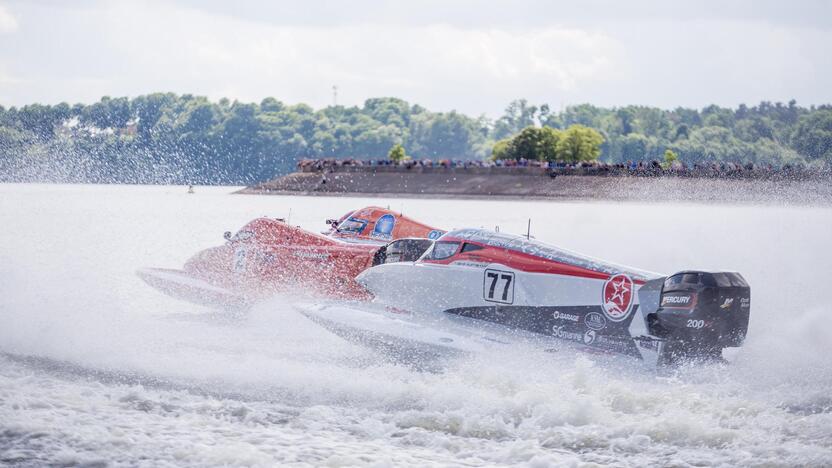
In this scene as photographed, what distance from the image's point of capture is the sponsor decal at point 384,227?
24875 millimetres

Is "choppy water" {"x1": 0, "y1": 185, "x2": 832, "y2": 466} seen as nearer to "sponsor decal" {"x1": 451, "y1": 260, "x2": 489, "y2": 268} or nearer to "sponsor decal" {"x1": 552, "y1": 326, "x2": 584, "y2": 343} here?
"sponsor decal" {"x1": 552, "y1": 326, "x2": 584, "y2": 343}

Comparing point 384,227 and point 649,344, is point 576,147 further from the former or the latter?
point 649,344

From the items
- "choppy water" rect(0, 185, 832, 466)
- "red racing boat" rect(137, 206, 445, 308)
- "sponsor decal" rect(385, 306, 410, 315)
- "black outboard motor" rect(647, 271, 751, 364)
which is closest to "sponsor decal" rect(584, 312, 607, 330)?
"choppy water" rect(0, 185, 832, 466)

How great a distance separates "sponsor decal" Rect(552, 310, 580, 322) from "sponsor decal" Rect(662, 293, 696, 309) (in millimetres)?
1305

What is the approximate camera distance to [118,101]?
395 ft

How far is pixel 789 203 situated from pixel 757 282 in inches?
2373

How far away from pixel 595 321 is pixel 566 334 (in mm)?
487

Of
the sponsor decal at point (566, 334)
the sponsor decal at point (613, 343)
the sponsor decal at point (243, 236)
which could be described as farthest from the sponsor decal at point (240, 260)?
the sponsor decal at point (613, 343)

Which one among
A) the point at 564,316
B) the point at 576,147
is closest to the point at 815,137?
the point at 576,147

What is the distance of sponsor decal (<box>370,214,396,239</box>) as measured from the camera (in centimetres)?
2488

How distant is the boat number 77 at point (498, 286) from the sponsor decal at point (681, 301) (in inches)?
89.5

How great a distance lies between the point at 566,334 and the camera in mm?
12945

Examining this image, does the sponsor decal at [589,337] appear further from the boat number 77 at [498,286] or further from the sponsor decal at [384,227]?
the sponsor decal at [384,227]

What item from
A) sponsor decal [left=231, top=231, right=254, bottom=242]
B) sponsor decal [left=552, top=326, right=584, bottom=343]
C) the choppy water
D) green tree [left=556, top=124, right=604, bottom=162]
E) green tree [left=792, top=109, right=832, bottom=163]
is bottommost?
the choppy water
